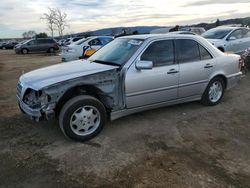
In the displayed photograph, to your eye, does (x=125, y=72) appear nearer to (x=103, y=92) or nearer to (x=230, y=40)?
(x=103, y=92)

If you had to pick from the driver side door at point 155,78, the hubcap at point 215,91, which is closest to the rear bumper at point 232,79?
the hubcap at point 215,91

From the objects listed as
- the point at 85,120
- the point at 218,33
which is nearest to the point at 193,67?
the point at 85,120

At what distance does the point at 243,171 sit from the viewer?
144 inches

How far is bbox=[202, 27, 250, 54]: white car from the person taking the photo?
456 inches

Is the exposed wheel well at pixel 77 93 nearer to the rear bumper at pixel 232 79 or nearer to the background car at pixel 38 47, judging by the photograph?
the rear bumper at pixel 232 79

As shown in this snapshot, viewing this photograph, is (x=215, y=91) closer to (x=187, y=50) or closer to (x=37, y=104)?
(x=187, y=50)

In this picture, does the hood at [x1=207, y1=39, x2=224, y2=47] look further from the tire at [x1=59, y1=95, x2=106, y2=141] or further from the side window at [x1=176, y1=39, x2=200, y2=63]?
the tire at [x1=59, y1=95, x2=106, y2=141]

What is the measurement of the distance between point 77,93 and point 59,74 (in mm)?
423

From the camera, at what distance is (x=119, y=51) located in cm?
541

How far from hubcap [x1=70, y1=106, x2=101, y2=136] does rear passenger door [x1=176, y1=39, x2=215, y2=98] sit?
1.88m

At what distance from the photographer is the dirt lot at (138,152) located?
3.47 m

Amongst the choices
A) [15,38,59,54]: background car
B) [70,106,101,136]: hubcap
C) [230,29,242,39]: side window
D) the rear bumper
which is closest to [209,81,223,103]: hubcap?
the rear bumper

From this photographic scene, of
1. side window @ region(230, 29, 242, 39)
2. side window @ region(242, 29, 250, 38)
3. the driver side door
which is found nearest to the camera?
the driver side door

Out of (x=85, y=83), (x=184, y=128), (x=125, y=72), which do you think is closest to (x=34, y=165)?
(x=85, y=83)
